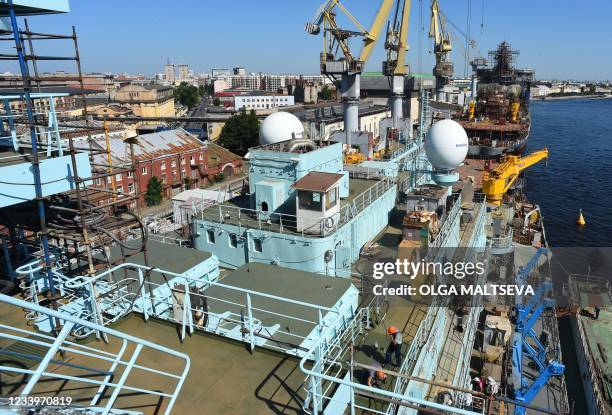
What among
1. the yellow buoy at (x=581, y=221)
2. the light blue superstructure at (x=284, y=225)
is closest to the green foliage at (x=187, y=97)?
the yellow buoy at (x=581, y=221)

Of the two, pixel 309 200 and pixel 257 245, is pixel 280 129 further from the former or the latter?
pixel 257 245

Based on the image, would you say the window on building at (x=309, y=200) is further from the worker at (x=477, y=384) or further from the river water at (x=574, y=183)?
the river water at (x=574, y=183)

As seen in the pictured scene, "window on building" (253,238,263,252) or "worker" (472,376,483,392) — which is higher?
"window on building" (253,238,263,252)

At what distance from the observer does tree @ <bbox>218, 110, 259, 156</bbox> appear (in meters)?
68.8

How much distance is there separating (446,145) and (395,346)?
53.8 feet

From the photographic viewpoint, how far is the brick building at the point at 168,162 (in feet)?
147

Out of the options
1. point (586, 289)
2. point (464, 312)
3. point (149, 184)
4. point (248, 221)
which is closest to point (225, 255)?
point (248, 221)

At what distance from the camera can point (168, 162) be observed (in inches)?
1957

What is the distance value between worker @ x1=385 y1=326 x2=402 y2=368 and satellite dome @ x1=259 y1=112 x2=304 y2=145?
15081mm

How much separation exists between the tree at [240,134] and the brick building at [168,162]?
1082 cm

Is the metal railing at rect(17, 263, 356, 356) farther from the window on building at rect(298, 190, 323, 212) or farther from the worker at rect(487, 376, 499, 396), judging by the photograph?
the worker at rect(487, 376, 499, 396)

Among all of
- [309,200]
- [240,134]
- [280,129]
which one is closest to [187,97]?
[240,134]

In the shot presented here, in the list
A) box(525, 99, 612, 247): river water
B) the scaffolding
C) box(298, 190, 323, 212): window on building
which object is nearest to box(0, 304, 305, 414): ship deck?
the scaffolding

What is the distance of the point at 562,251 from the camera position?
1506 inches
